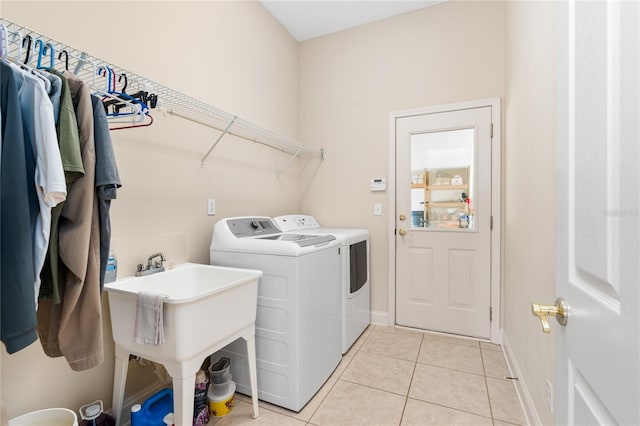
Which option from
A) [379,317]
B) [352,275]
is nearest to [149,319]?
[352,275]

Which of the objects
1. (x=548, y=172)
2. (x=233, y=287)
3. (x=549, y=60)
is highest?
(x=549, y=60)

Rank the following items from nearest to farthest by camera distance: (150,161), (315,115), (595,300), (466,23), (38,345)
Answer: (595,300)
(38,345)
(150,161)
(466,23)
(315,115)

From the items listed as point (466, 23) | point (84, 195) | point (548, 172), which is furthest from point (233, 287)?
point (466, 23)

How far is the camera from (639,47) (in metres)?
0.42

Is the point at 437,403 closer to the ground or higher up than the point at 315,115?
closer to the ground

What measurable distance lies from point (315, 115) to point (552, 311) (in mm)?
2857

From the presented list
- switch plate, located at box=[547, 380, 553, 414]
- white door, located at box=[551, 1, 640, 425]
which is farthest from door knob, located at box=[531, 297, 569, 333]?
switch plate, located at box=[547, 380, 553, 414]

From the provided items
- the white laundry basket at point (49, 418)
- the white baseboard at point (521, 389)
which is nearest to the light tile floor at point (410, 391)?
the white baseboard at point (521, 389)

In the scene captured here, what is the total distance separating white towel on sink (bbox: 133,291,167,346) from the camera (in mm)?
1161

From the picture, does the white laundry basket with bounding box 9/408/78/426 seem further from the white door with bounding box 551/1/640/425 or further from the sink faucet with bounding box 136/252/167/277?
the white door with bounding box 551/1/640/425

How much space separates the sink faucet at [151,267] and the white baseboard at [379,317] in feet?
6.58

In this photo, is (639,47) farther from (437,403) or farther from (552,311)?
(437,403)

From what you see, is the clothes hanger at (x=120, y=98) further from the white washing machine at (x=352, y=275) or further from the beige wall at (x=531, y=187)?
the beige wall at (x=531, y=187)

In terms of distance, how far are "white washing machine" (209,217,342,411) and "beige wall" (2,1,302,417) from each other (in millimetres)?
346
